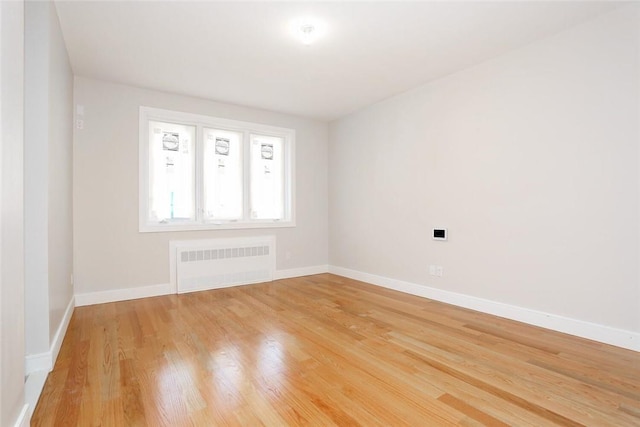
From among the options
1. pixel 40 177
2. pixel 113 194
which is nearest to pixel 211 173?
pixel 113 194

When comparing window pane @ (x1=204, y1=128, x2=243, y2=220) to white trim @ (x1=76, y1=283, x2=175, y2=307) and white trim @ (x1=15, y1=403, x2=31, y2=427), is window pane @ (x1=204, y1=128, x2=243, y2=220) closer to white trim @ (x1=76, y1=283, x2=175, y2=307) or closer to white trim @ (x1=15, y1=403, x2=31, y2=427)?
white trim @ (x1=76, y1=283, x2=175, y2=307)

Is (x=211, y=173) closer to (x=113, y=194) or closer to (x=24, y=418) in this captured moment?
(x=113, y=194)

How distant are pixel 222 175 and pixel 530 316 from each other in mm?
4132

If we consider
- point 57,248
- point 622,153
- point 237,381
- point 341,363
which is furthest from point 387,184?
point 57,248

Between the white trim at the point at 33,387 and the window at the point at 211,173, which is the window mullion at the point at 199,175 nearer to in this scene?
the window at the point at 211,173

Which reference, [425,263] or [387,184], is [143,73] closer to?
[387,184]

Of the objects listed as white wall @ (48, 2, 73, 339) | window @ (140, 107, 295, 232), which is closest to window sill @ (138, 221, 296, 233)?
window @ (140, 107, 295, 232)

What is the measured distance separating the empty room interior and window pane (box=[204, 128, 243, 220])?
0.03 meters

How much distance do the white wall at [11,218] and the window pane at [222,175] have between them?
9.92 ft

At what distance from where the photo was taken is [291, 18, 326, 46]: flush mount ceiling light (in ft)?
8.84

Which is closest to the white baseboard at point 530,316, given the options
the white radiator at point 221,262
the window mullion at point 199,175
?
the white radiator at point 221,262

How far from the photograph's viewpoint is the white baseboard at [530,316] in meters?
2.53

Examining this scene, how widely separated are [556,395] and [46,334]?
3231 mm

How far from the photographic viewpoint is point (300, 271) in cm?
540
